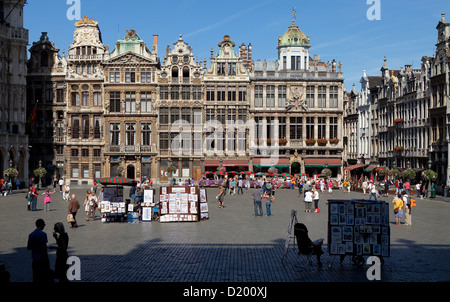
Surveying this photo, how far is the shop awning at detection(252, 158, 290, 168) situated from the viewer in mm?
69750

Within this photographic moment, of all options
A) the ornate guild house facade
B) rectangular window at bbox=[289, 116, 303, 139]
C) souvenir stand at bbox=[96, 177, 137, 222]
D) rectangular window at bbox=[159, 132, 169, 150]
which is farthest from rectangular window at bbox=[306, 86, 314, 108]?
souvenir stand at bbox=[96, 177, 137, 222]

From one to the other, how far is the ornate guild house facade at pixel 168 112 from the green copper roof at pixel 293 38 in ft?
16.4

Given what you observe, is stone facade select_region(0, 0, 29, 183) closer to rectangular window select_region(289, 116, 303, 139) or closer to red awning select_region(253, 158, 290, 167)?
red awning select_region(253, 158, 290, 167)

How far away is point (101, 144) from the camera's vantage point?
6981 cm

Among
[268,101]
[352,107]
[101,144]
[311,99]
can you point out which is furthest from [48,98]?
[352,107]

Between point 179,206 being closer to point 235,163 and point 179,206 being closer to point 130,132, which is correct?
point 235,163

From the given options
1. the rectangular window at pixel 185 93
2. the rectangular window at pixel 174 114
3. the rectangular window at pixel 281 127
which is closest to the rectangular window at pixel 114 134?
the rectangular window at pixel 174 114

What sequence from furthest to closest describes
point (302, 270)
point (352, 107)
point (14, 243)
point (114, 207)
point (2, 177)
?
point (352, 107), point (2, 177), point (114, 207), point (14, 243), point (302, 270)

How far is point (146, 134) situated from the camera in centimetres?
7006

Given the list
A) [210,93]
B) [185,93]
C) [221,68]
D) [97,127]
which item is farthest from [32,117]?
[221,68]

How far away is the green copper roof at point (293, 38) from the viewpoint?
72.6m

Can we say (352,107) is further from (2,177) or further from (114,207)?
(114,207)

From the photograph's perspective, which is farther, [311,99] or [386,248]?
[311,99]

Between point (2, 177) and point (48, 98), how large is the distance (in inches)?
559
